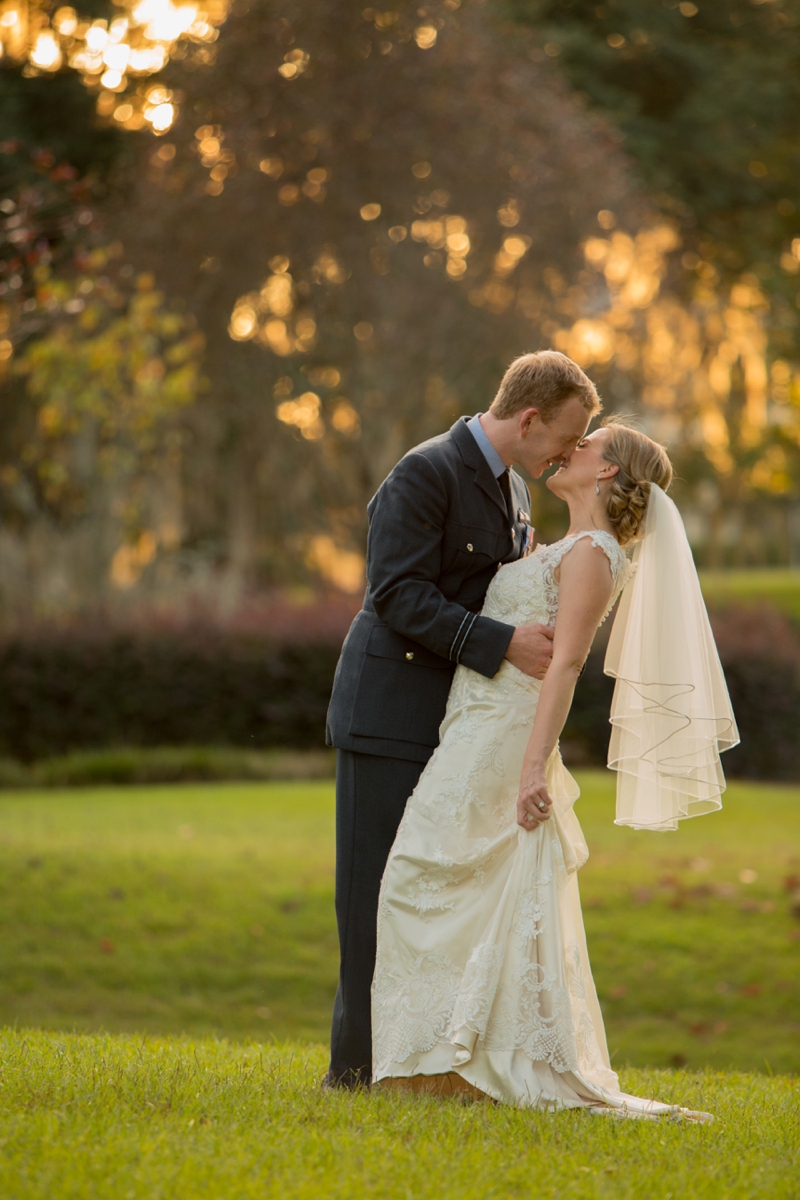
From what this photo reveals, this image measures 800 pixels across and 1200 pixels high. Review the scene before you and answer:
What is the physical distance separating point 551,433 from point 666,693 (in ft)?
3.27

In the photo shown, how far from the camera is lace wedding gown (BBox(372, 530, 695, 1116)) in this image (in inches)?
156

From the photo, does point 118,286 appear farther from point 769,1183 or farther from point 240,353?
point 769,1183

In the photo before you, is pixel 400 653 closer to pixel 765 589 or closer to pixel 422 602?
pixel 422 602

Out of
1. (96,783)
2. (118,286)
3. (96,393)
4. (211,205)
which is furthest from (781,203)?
(96,783)

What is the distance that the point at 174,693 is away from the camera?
15.1m

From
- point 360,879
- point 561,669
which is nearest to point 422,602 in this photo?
point 561,669

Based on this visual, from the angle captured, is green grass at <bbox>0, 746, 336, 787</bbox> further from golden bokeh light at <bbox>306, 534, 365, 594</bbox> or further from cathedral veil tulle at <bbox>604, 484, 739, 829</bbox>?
cathedral veil tulle at <bbox>604, 484, 739, 829</bbox>

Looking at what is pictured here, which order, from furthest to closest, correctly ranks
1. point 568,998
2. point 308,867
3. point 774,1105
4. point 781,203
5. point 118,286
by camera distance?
point 781,203, point 118,286, point 308,867, point 774,1105, point 568,998

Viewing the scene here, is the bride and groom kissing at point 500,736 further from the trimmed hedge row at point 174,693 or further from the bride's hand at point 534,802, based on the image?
the trimmed hedge row at point 174,693

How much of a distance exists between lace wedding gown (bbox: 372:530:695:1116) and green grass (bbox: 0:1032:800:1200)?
19 cm

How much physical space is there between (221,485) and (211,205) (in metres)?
11.4

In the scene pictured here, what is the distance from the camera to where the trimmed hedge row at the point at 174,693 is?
14.9m

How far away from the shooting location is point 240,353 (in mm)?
20453

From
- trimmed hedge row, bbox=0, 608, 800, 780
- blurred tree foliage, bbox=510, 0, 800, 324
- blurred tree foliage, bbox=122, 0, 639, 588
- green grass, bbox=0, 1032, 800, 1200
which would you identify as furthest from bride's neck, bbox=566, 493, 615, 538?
blurred tree foliage, bbox=510, 0, 800, 324
